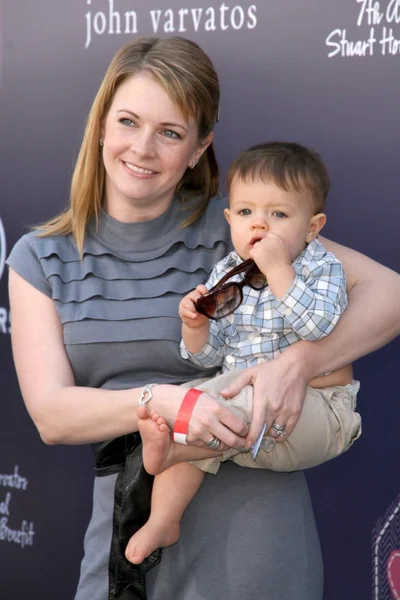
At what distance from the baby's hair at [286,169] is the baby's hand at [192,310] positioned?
0.30 metres

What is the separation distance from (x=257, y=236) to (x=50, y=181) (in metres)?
1.39

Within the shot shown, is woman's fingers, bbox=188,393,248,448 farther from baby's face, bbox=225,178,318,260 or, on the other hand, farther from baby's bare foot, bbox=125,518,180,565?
baby's face, bbox=225,178,318,260

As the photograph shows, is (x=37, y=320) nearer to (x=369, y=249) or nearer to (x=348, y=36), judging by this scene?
(x=369, y=249)

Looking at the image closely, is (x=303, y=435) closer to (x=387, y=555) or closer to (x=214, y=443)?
(x=214, y=443)

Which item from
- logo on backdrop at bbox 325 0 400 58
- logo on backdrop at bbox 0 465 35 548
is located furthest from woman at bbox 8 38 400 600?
logo on backdrop at bbox 0 465 35 548

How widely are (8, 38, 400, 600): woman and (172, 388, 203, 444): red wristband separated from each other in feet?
0.06

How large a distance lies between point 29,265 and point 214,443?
679 millimetres

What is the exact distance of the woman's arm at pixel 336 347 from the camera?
80.1 inches

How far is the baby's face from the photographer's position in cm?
213

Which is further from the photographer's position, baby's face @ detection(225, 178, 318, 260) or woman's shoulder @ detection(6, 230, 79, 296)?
woman's shoulder @ detection(6, 230, 79, 296)

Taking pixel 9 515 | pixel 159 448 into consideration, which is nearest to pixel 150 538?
pixel 159 448

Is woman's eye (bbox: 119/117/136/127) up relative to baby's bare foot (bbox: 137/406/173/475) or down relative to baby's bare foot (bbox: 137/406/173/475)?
up

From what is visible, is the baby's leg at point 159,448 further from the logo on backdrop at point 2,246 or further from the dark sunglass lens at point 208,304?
the logo on backdrop at point 2,246

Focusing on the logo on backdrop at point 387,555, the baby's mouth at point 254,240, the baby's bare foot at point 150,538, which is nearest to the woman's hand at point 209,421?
the baby's bare foot at point 150,538
